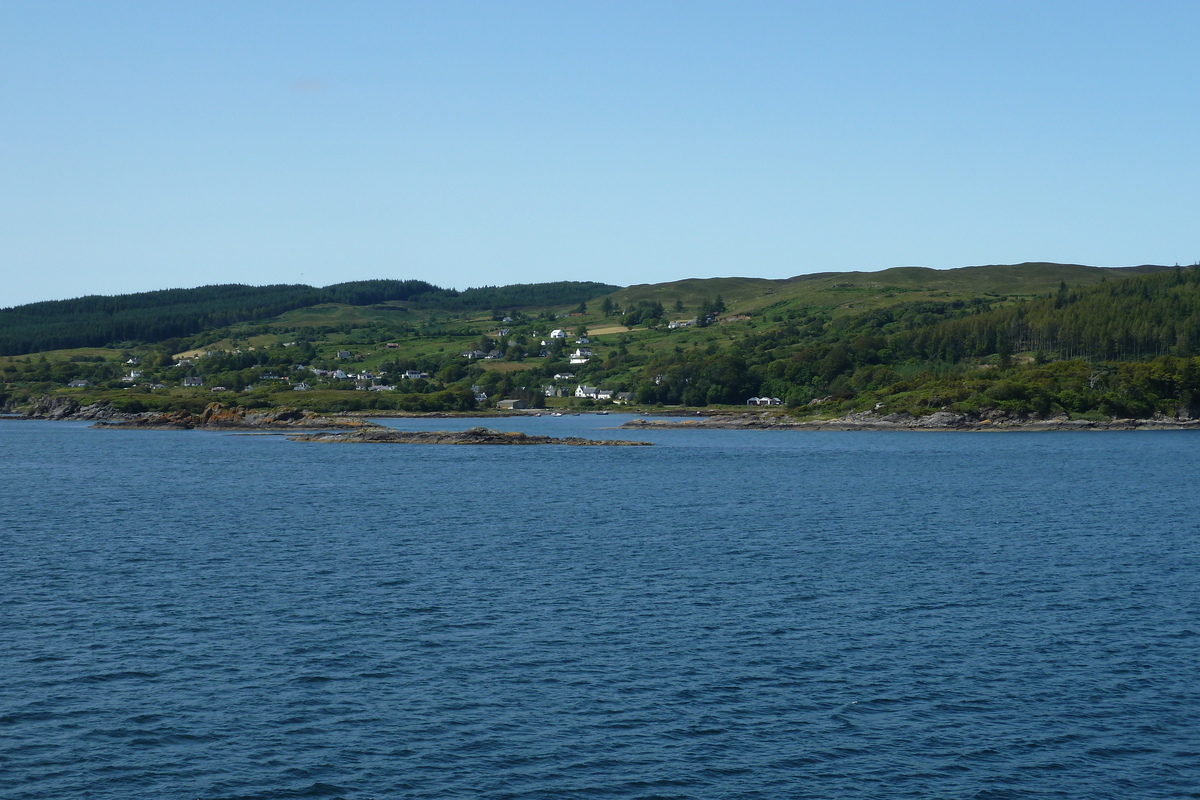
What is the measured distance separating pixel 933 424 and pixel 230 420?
326ft

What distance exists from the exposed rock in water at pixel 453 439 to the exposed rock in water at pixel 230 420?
24540mm

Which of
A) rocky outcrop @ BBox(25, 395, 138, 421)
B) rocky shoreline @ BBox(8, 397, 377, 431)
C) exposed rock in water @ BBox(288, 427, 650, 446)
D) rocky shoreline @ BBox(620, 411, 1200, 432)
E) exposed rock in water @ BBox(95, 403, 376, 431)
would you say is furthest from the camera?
rocky outcrop @ BBox(25, 395, 138, 421)

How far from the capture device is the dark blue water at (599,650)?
19750mm

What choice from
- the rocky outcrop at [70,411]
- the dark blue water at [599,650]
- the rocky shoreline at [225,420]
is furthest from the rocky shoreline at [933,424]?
the rocky outcrop at [70,411]

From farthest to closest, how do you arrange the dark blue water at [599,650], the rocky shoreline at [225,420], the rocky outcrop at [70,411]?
the rocky outcrop at [70,411], the rocky shoreline at [225,420], the dark blue water at [599,650]

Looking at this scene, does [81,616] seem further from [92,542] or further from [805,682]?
[805,682]

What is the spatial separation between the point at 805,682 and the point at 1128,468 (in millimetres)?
67874

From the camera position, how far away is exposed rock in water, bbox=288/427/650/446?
116000mm

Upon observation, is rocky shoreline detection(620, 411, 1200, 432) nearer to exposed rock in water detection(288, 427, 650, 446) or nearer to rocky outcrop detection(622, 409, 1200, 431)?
rocky outcrop detection(622, 409, 1200, 431)

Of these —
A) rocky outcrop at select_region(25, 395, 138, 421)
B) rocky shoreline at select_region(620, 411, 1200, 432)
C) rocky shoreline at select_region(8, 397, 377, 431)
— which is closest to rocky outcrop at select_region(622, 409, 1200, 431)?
rocky shoreline at select_region(620, 411, 1200, 432)

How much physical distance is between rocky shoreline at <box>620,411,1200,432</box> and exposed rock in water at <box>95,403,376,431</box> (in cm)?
4504

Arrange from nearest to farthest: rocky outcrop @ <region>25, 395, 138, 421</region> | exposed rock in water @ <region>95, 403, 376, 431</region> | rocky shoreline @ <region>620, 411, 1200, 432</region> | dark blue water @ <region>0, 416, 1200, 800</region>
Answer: dark blue water @ <region>0, 416, 1200, 800</region>, rocky shoreline @ <region>620, 411, 1200, 432</region>, exposed rock in water @ <region>95, 403, 376, 431</region>, rocky outcrop @ <region>25, 395, 138, 421</region>

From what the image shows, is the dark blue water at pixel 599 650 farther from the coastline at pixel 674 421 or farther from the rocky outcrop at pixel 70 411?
the rocky outcrop at pixel 70 411

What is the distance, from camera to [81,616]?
30828mm
